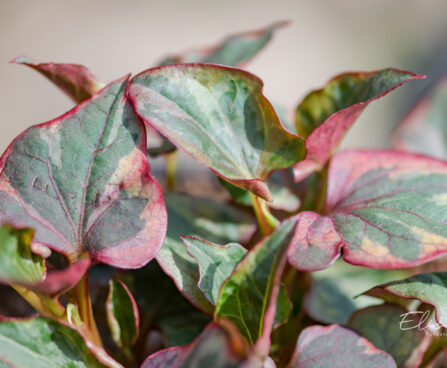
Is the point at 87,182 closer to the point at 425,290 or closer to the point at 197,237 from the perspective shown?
the point at 197,237

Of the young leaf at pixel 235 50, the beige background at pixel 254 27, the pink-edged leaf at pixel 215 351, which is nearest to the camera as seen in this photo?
the pink-edged leaf at pixel 215 351

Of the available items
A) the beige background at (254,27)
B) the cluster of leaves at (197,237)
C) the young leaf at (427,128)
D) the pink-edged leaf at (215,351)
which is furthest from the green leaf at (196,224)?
the beige background at (254,27)

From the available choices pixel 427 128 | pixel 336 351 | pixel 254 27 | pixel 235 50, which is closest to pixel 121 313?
pixel 336 351

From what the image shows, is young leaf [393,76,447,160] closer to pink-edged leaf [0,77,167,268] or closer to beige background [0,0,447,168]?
pink-edged leaf [0,77,167,268]

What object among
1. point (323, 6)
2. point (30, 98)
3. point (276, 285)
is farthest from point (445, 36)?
point (276, 285)

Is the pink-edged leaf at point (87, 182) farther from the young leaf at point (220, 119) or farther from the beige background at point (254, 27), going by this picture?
the beige background at point (254, 27)

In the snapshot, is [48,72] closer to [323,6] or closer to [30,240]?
[30,240]
